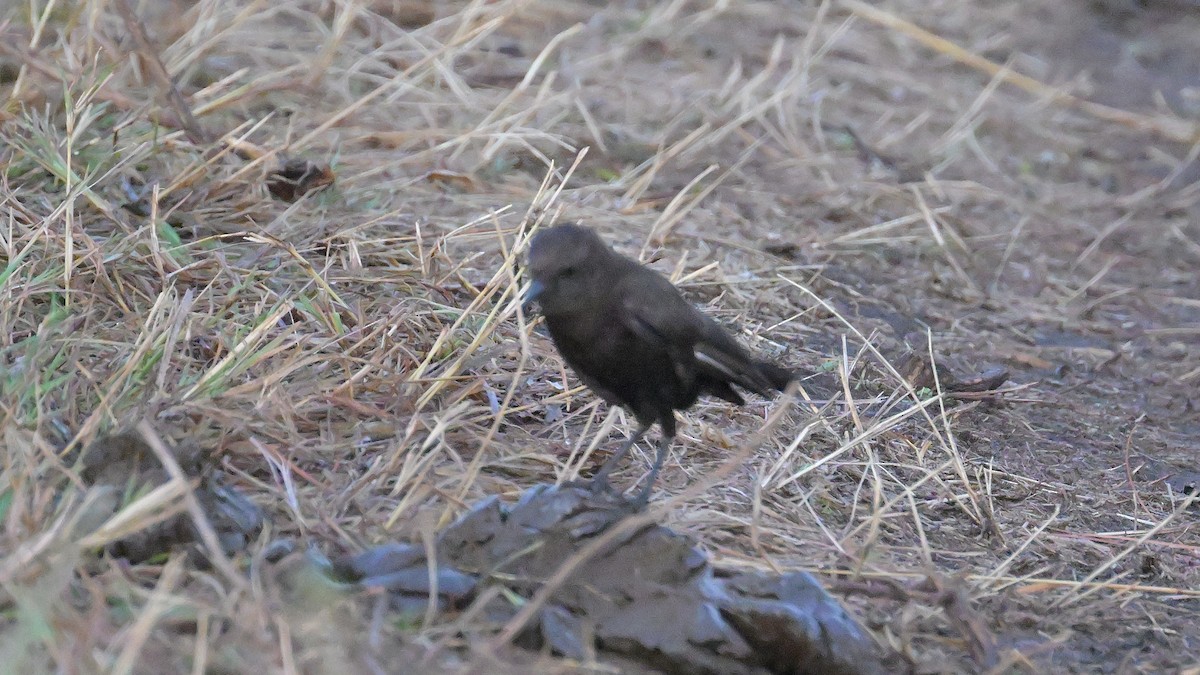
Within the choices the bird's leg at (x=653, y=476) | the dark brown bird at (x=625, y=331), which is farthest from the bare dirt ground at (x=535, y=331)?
the dark brown bird at (x=625, y=331)

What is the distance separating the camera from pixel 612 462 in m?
3.34

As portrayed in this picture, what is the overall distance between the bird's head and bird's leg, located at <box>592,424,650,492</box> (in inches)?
17.1

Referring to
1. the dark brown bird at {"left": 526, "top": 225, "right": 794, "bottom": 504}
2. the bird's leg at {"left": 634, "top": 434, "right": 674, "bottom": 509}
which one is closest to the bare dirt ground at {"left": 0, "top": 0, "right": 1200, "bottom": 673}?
the bird's leg at {"left": 634, "top": 434, "right": 674, "bottom": 509}

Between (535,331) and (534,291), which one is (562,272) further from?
(535,331)

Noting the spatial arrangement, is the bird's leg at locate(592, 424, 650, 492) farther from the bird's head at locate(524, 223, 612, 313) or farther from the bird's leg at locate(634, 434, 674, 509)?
the bird's head at locate(524, 223, 612, 313)

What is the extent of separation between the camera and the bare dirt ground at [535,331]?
2.74 m

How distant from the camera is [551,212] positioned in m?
4.93

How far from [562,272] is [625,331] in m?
0.21

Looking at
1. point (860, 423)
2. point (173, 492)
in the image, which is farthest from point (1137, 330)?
point (173, 492)

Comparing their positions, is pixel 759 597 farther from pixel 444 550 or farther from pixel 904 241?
pixel 904 241

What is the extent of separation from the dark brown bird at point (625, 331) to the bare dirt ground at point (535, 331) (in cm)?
29

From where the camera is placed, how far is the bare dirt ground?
274 cm

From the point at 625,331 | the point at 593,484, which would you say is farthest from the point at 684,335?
the point at 593,484

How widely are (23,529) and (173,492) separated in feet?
1.23
